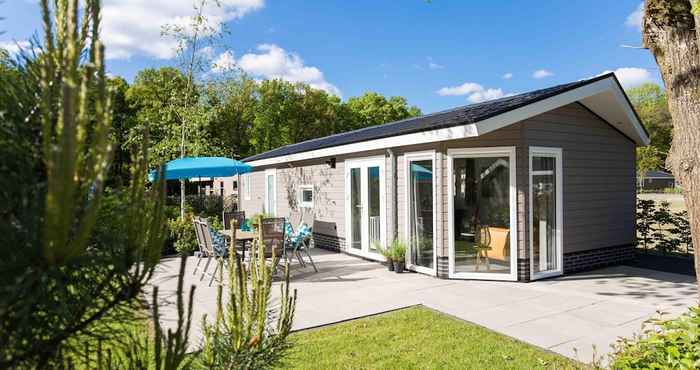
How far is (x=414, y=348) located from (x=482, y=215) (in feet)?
13.4

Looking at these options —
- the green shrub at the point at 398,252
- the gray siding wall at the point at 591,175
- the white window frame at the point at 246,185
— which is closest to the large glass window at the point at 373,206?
the green shrub at the point at 398,252

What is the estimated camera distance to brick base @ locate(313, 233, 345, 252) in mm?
11031

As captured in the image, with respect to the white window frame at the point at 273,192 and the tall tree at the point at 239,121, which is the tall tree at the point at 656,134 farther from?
the tall tree at the point at 239,121

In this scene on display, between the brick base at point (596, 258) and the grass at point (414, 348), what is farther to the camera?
the brick base at point (596, 258)

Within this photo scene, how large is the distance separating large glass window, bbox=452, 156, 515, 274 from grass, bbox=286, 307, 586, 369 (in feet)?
8.74

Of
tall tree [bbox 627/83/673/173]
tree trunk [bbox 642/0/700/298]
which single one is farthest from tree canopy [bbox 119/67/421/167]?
tree trunk [bbox 642/0/700/298]

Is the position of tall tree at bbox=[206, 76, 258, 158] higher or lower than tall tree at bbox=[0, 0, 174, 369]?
higher

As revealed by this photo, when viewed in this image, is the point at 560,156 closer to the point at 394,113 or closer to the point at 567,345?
the point at 567,345

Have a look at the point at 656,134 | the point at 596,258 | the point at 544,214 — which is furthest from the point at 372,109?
the point at 544,214

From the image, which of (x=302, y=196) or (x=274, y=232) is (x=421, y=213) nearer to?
(x=274, y=232)

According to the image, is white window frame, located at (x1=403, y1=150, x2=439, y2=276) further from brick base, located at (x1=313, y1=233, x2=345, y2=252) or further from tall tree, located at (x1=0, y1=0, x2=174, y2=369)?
tall tree, located at (x1=0, y1=0, x2=174, y2=369)

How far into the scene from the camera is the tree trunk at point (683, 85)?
291 cm

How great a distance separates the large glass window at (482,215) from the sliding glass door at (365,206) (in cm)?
194

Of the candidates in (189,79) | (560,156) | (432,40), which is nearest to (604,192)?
(560,156)
